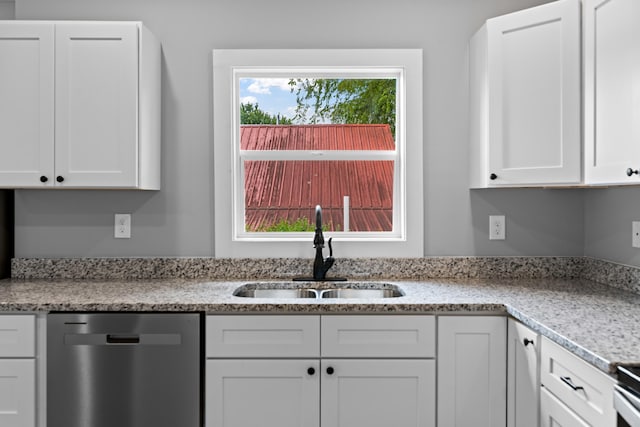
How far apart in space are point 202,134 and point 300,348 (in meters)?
1.23

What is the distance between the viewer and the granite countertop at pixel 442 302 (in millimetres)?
1529

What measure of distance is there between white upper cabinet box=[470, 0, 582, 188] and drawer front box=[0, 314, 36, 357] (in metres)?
2.00

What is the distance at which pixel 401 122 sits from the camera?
2598mm

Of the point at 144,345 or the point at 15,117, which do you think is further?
the point at 15,117

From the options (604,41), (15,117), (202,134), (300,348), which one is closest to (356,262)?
(300,348)

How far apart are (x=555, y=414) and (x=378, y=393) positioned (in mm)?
624

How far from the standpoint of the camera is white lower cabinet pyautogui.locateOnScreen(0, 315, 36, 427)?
1.93 meters

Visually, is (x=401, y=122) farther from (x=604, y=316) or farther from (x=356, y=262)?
(x=604, y=316)

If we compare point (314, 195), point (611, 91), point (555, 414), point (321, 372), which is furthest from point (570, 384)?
Result: point (314, 195)

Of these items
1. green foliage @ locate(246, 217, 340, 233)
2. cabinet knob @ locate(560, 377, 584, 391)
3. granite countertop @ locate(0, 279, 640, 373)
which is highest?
green foliage @ locate(246, 217, 340, 233)

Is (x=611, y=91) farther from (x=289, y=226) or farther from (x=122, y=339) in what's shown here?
(x=122, y=339)

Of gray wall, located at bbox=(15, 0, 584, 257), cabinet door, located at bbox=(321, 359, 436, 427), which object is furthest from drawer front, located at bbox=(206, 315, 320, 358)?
gray wall, located at bbox=(15, 0, 584, 257)

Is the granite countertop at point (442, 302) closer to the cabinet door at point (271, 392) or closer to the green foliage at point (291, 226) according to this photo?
the cabinet door at point (271, 392)

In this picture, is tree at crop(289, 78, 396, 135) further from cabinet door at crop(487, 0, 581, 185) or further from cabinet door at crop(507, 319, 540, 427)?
cabinet door at crop(507, 319, 540, 427)
